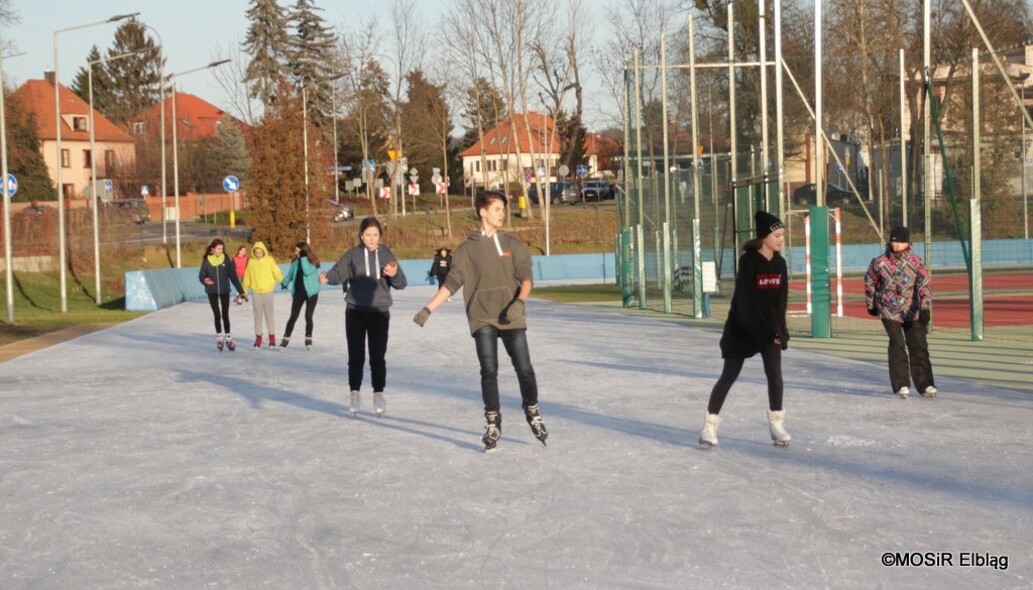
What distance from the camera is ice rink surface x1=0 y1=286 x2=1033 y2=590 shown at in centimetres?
588

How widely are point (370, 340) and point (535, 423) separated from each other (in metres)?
2.56

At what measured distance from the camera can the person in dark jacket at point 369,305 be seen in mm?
11203

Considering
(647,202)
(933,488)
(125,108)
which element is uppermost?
(125,108)

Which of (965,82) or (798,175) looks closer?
(965,82)

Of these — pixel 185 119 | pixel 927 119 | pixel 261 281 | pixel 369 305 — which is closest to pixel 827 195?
pixel 927 119

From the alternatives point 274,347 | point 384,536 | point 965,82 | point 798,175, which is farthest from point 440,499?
point 798,175

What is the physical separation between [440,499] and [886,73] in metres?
34.5

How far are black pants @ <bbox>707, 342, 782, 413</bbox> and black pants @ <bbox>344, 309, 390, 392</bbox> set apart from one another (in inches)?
128

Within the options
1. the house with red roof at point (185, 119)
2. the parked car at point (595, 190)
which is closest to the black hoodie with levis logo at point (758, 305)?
the parked car at point (595, 190)

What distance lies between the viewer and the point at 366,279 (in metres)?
11.3

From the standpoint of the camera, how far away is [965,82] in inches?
768

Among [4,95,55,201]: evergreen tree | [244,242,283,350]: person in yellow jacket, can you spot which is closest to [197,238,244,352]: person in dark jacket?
[244,242,283,350]: person in yellow jacket

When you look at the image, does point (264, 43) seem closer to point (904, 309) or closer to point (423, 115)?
point (423, 115)

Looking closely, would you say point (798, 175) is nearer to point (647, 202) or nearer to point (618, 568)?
point (647, 202)
